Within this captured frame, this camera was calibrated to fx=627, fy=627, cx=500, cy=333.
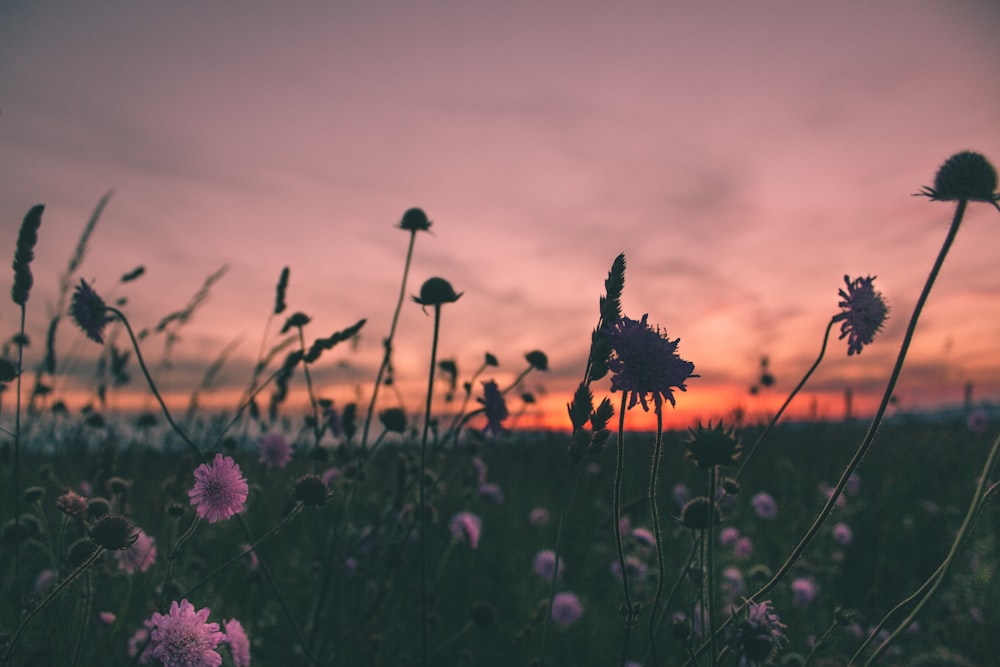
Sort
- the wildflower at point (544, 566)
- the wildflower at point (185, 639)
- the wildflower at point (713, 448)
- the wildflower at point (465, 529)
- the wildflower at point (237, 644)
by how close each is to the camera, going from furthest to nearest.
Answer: the wildflower at point (544, 566)
the wildflower at point (465, 529)
the wildflower at point (237, 644)
the wildflower at point (185, 639)
the wildflower at point (713, 448)

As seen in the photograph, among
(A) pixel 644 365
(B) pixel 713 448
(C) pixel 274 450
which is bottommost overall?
(C) pixel 274 450

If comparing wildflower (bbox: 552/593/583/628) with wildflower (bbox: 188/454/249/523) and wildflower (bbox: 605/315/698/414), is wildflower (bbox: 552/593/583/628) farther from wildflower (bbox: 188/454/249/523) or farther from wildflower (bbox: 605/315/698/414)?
wildflower (bbox: 605/315/698/414)

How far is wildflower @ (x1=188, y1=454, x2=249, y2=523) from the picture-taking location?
1771 millimetres

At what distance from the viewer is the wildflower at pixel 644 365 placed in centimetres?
151

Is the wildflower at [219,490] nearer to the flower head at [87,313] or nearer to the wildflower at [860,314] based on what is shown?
the flower head at [87,313]

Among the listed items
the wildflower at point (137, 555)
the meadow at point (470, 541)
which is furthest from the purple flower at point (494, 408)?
the wildflower at point (137, 555)

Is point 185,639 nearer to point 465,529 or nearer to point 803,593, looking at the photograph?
point 465,529

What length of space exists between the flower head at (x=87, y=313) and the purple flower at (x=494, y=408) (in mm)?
1597

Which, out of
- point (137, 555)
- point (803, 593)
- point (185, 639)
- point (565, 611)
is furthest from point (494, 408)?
point (803, 593)

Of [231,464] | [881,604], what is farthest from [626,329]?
[881,604]

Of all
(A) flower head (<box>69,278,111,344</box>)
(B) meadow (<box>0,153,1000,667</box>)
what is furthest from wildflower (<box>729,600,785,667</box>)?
(A) flower head (<box>69,278,111,344</box>)

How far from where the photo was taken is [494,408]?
104 inches

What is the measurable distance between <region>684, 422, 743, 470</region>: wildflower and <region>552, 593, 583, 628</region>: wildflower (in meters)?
2.62

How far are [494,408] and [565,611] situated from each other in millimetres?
1701
